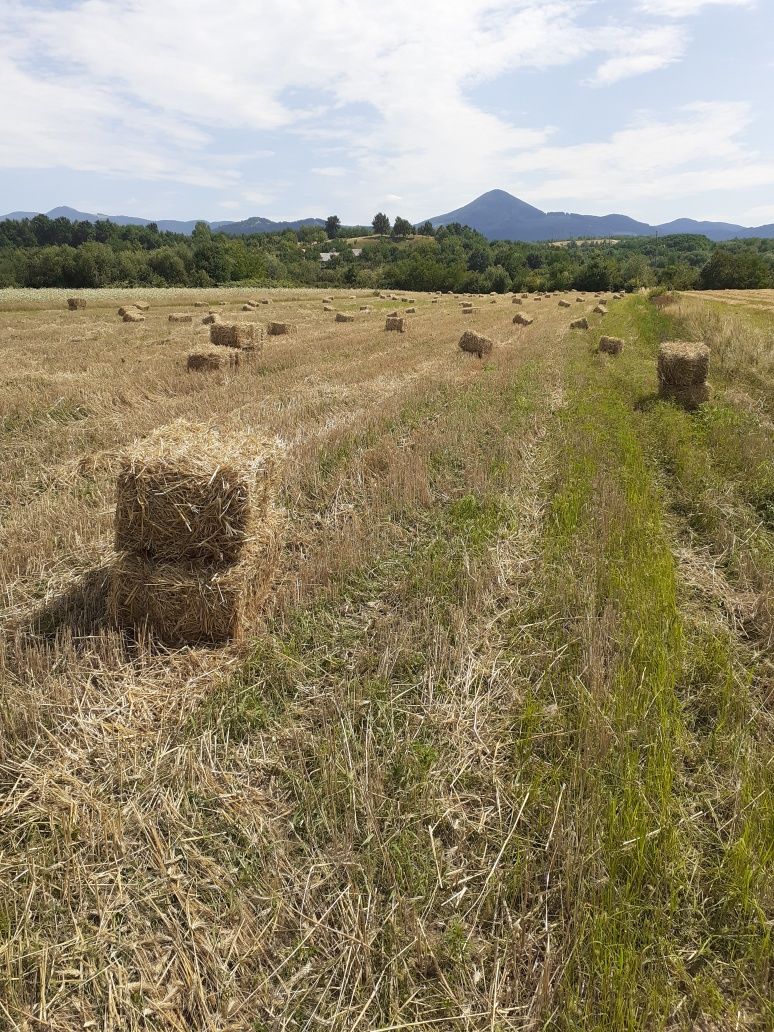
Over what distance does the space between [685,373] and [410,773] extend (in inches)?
461

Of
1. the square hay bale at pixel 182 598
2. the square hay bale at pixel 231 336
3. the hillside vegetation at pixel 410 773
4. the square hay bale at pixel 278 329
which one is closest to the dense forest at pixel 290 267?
the square hay bale at pixel 278 329

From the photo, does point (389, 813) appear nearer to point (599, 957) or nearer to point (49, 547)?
point (599, 957)

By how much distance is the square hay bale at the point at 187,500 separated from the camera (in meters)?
4.18

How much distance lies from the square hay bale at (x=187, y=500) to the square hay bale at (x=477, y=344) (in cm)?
1498

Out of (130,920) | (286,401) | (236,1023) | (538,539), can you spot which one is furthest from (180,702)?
(286,401)

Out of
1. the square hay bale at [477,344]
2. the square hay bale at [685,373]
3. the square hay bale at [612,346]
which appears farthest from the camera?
the square hay bale at [612,346]

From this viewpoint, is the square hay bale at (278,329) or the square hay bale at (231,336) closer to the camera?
the square hay bale at (231,336)

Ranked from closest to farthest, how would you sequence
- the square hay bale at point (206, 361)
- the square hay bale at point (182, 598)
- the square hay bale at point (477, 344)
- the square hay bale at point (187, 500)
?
the square hay bale at point (187, 500) → the square hay bale at point (182, 598) → the square hay bale at point (206, 361) → the square hay bale at point (477, 344)

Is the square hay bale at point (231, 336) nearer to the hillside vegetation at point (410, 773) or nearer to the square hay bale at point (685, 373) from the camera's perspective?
the hillside vegetation at point (410, 773)

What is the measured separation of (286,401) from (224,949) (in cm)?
1036

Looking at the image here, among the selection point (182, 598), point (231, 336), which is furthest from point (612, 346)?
point (182, 598)

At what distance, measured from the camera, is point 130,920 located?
2547 mm

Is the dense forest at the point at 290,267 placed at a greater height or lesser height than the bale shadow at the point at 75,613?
greater

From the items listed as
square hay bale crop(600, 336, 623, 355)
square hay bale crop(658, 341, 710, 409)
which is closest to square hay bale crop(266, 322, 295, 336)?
square hay bale crop(600, 336, 623, 355)
